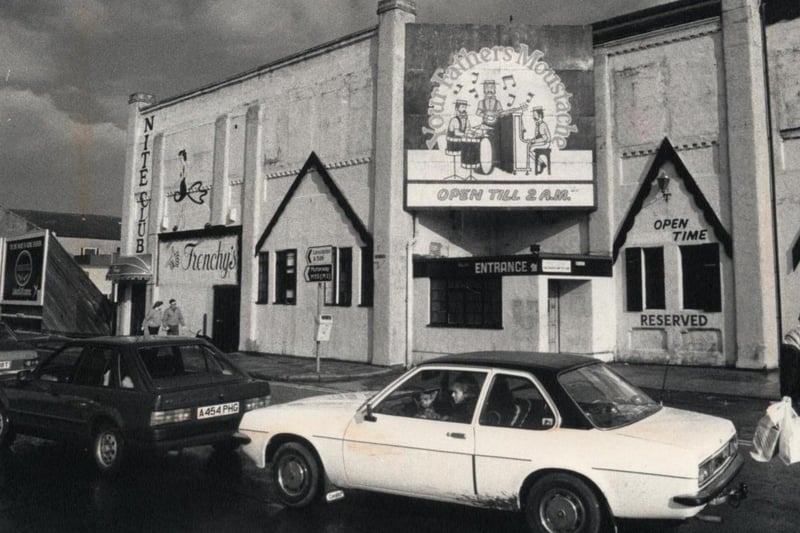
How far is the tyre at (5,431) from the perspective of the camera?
8.18m

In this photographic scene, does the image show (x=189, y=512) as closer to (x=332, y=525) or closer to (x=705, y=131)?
(x=332, y=525)

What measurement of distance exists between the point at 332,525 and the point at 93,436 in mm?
3280

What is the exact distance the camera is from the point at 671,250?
56.2 ft

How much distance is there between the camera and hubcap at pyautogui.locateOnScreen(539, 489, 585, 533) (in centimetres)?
464

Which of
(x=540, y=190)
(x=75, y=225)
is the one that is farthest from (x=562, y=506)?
(x=75, y=225)

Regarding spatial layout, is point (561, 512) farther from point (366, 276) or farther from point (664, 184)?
point (366, 276)

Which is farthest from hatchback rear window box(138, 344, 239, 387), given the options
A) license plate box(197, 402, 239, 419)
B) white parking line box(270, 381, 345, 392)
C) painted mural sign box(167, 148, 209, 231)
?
painted mural sign box(167, 148, 209, 231)

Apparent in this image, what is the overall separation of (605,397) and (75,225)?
2534 inches

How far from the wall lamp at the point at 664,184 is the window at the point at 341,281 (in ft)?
28.6

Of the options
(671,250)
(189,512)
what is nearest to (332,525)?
(189,512)

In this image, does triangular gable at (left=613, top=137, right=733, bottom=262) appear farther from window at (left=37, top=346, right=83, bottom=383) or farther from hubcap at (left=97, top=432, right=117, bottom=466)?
hubcap at (left=97, top=432, right=117, bottom=466)

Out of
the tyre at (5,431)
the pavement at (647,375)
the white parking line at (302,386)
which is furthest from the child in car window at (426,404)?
the white parking line at (302,386)

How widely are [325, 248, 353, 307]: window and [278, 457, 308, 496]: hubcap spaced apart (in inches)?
524

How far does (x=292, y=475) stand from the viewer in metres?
5.88
